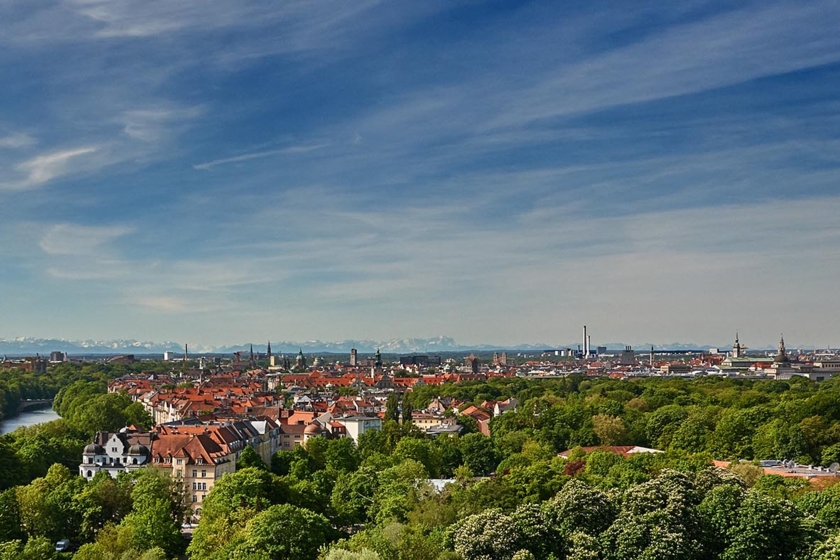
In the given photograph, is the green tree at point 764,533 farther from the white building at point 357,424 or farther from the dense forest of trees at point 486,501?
the white building at point 357,424

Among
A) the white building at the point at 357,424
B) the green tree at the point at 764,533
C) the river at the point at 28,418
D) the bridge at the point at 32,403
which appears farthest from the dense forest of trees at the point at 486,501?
the bridge at the point at 32,403

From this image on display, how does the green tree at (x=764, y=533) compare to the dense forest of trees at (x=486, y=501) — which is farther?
the dense forest of trees at (x=486, y=501)

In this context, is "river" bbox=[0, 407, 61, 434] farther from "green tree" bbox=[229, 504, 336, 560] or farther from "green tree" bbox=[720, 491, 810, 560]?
"green tree" bbox=[720, 491, 810, 560]

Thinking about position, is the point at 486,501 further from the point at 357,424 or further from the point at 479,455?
the point at 357,424

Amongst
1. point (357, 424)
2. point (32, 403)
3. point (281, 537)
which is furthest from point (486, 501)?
point (32, 403)

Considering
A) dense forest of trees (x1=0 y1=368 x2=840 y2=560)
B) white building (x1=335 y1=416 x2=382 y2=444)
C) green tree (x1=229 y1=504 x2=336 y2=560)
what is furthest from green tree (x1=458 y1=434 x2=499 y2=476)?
green tree (x1=229 y1=504 x2=336 y2=560)
